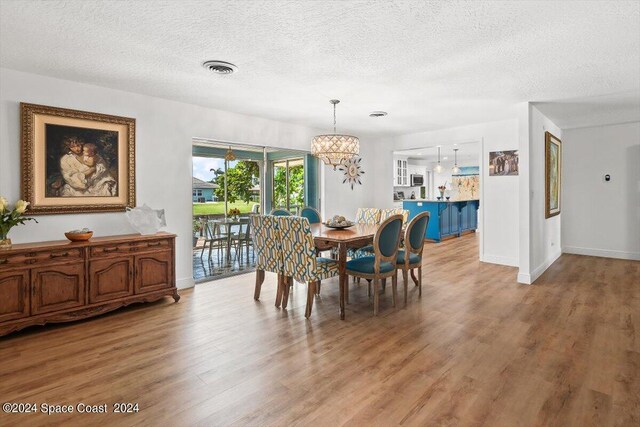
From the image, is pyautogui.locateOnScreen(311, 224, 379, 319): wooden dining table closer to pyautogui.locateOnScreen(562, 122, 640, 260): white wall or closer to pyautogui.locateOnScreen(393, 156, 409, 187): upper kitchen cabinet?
pyautogui.locateOnScreen(562, 122, 640, 260): white wall

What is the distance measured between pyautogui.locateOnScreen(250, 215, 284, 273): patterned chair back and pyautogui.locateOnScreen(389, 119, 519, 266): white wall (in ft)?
13.4

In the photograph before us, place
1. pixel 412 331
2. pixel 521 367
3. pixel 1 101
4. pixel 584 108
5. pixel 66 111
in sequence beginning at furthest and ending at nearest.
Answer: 1. pixel 584 108
2. pixel 66 111
3. pixel 1 101
4. pixel 412 331
5. pixel 521 367

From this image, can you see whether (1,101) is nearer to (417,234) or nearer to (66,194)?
(66,194)

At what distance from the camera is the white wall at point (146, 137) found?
3385 millimetres

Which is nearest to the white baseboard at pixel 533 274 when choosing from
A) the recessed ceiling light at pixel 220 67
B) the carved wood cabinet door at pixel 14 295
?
the recessed ceiling light at pixel 220 67

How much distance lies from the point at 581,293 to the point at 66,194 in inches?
235

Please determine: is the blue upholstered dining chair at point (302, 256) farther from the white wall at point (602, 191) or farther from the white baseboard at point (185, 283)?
the white wall at point (602, 191)

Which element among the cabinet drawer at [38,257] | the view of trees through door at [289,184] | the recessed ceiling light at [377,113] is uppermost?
the recessed ceiling light at [377,113]

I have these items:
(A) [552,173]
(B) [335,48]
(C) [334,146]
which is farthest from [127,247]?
(A) [552,173]

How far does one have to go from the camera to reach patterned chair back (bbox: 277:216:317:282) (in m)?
3.36

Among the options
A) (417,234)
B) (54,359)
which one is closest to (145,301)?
(54,359)

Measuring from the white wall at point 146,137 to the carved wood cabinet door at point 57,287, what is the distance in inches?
22.9

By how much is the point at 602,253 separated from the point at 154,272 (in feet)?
24.5

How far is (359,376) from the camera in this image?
7.70 feet
